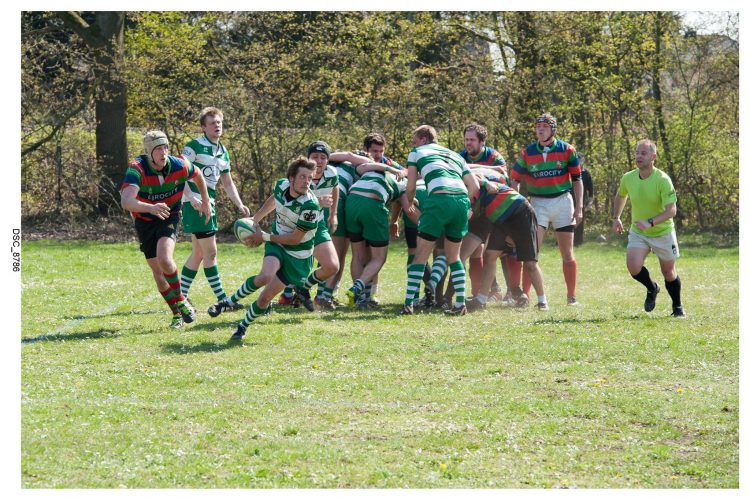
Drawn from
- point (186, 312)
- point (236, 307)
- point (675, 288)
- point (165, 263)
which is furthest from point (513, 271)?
point (165, 263)

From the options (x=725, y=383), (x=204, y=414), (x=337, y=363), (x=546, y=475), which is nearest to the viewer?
(x=546, y=475)

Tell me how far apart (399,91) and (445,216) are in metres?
11.2

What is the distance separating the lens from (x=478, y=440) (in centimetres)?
661

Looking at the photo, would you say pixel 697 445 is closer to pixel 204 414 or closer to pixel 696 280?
pixel 204 414

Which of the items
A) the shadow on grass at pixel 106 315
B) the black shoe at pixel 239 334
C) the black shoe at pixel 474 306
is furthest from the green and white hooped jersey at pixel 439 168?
the shadow on grass at pixel 106 315

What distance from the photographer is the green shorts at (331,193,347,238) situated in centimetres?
1216

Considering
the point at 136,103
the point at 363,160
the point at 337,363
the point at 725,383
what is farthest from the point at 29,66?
the point at 725,383

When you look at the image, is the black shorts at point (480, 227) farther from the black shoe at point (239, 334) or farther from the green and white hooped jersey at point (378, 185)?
the black shoe at point (239, 334)

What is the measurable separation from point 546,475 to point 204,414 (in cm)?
242

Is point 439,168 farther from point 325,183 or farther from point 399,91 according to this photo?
point 399,91

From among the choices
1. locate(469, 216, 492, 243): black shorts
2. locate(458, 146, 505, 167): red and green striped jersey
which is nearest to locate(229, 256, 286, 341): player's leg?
locate(469, 216, 492, 243): black shorts

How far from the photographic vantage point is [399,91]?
72.1 feet

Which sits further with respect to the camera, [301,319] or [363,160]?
[363,160]

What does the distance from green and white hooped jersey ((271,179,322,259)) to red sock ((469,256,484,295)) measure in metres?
3.18
